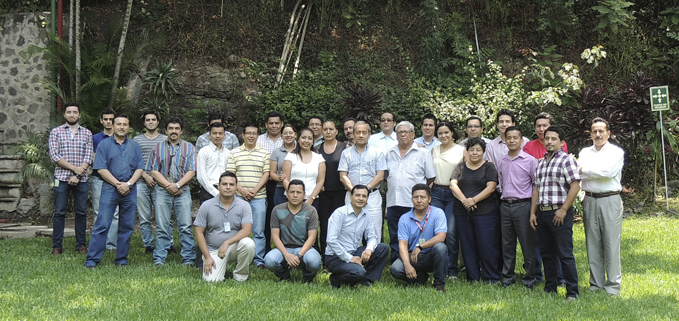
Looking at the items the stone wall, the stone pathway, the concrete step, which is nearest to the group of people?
the stone pathway

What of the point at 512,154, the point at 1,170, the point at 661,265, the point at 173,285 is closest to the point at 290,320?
the point at 173,285

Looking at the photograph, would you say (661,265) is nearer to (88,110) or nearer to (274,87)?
(274,87)

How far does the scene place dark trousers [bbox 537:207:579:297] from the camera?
5.20m

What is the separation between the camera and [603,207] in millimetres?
5320

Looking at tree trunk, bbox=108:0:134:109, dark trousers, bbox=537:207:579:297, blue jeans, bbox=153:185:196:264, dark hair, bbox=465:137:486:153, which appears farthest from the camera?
tree trunk, bbox=108:0:134:109

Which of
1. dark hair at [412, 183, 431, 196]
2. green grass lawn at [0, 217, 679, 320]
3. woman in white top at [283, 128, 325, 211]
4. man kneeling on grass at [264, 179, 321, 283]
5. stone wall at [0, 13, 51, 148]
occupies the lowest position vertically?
green grass lawn at [0, 217, 679, 320]

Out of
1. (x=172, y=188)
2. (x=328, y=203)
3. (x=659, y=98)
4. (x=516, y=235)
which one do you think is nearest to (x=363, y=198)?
(x=328, y=203)

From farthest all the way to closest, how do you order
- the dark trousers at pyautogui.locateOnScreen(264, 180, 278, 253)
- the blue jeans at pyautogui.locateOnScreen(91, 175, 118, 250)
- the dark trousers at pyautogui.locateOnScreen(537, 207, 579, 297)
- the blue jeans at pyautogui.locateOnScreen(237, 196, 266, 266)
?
the blue jeans at pyautogui.locateOnScreen(91, 175, 118, 250) → the dark trousers at pyautogui.locateOnScreen(264, 180, 278, 253) → the blue jeans at pyautogui.locateOnScreen(237, 196, 266, 266) → the dark trousers at pyautogui.locateOnScreen(537, 207, 579, 297)

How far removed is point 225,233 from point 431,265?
2.06 m

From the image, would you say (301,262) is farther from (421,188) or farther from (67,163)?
(67,163)

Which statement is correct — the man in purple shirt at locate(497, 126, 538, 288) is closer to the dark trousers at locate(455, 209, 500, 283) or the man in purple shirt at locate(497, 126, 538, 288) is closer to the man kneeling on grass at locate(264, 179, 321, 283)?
the dark trousers at locate(455, 209, 500, 283)

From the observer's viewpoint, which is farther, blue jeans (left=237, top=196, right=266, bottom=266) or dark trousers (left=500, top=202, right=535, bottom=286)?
blue jeans (left=237, top=196, right=266, bottom=266)

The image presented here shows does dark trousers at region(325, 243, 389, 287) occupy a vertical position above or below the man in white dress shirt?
below

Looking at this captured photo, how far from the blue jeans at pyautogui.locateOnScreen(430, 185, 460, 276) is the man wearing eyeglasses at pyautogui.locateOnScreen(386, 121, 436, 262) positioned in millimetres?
217
